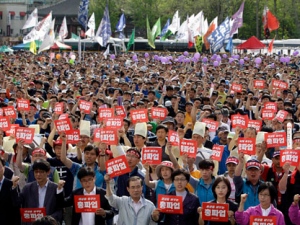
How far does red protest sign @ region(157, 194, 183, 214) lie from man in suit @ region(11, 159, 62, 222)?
41.3 inches

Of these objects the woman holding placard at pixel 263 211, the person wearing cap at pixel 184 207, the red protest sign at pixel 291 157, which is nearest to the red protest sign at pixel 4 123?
the person wearing cap at pixel 184 207

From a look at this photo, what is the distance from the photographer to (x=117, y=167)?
7566 mm

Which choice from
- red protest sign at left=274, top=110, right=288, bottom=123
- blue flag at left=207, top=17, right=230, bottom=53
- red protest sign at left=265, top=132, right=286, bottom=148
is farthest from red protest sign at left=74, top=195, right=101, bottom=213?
blue flag at left=207, top=17, right=230, bottom=53

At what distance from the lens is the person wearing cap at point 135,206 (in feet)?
23.1

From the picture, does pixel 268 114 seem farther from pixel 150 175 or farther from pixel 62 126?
pixel 150 175

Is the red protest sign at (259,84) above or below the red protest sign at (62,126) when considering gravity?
above

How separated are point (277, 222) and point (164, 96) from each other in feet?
29.3

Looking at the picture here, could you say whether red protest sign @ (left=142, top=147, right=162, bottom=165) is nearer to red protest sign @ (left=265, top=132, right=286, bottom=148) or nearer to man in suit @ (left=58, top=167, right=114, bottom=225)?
man in suit @ (left=58, top=167, right=114, bottom=225)

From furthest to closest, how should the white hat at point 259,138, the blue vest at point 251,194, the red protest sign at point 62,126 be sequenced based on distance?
the red protest sign at point 62,126, the white hat at point 259,138, the blue vest at point 251,194

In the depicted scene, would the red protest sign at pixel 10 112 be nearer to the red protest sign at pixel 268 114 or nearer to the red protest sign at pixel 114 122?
the red protest sign at pixel 114 122

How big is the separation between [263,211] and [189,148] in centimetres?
218

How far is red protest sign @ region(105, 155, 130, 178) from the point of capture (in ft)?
24.7

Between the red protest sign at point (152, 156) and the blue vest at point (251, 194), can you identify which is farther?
the red protest sign at point (152, 156)

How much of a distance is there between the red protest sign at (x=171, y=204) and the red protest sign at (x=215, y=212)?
250mm
